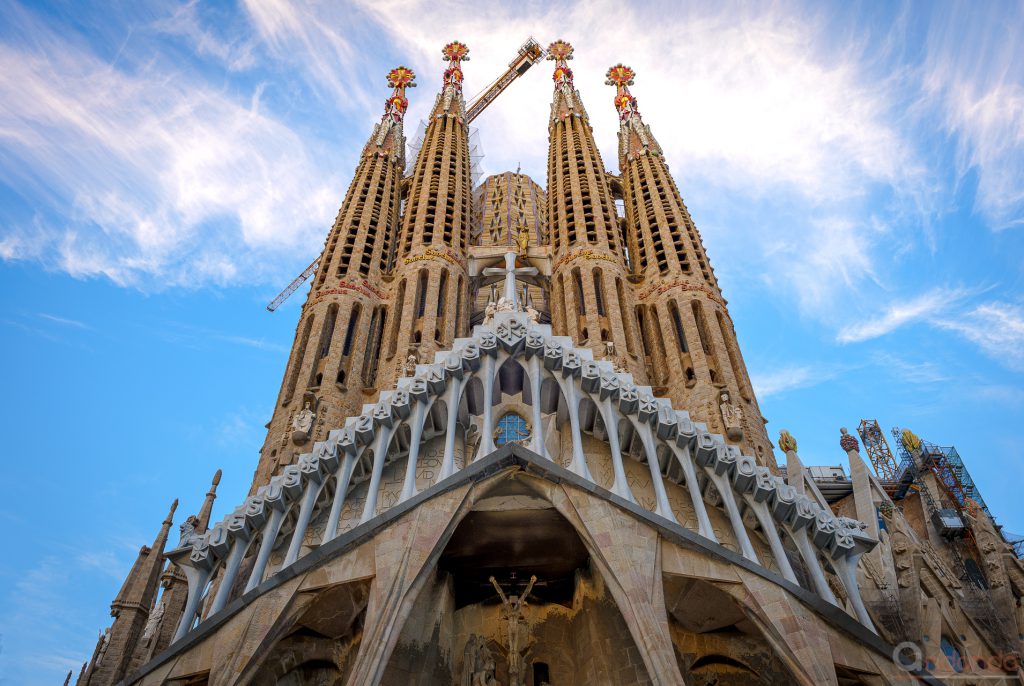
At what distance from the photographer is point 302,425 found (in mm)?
23969

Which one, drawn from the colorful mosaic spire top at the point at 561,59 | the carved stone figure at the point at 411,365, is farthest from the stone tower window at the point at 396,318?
the colorful mosaic spire top at the point at 561,59

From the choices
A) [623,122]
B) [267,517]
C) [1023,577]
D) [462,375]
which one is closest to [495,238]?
[623,122]

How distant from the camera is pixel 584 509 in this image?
17.7 meters

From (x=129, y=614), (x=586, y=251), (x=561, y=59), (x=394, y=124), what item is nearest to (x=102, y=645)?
(x=129, y=614)

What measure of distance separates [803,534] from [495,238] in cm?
2606

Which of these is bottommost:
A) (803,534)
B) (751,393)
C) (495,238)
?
(803,534)

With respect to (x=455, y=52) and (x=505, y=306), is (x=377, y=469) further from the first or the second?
(x=455, y=52)

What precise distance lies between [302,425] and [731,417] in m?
13.0

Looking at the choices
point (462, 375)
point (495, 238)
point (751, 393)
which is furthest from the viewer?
point (495, 238)

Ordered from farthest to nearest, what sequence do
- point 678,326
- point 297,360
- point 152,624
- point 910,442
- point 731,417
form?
point 910,442
point 678,326
point 297,360
point 731,417
point 152,624

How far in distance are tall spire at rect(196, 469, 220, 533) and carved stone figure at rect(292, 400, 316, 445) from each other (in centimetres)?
415

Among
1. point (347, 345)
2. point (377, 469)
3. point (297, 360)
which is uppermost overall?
point (347, 345)

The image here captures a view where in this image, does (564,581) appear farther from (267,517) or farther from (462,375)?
(267,517)

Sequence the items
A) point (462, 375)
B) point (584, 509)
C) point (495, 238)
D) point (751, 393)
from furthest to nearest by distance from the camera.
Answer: point (495, 238)
point (751, 393)
point (462, 375)
point (584, 509)
